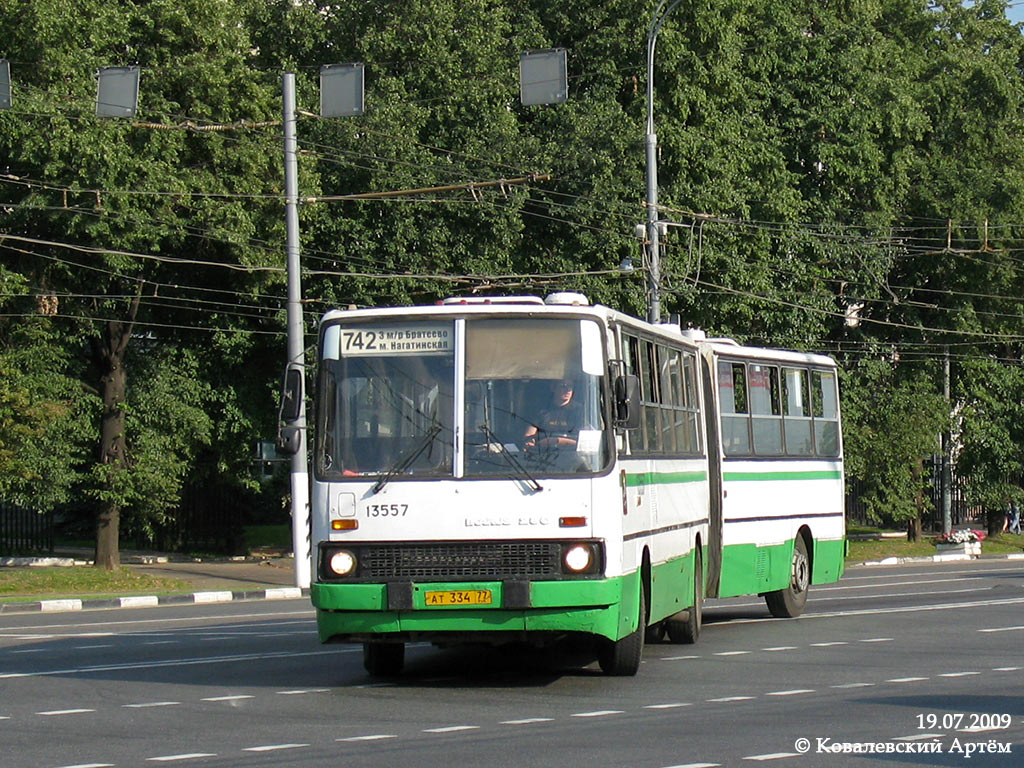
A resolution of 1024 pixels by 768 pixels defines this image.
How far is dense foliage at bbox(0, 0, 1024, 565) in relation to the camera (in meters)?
30.0

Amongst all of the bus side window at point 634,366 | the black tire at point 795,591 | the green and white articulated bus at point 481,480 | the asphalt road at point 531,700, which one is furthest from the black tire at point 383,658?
the black tire at point 795,591

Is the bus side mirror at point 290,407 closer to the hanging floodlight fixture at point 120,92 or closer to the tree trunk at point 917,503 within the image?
the hanging floodlight fixture at point 120,92

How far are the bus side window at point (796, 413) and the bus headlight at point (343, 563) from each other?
27.7 ft

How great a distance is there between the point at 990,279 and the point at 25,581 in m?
26.0

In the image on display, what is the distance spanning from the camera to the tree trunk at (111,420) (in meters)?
32.0

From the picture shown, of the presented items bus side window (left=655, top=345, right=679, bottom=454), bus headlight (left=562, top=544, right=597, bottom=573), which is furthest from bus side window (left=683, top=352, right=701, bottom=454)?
bus headlight (left=562, top=544, right=597, bottom=573)

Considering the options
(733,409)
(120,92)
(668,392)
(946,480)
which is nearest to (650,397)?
(668,392)

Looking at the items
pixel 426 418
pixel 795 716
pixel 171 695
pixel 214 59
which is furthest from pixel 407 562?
pixel 214 59

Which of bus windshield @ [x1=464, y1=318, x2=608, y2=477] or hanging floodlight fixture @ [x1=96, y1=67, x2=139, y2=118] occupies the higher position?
hanging floodlight fixture @ [x1=96, y1=67, x2=139, y2=118]

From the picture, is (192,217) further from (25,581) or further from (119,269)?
(25,581)

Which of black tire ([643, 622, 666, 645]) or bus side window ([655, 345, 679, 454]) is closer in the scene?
bus side window ([655, 345, 679, 454])

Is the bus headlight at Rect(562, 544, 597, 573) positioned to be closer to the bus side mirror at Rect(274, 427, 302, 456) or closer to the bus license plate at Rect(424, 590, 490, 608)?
the bus license plate at Rect(424, 590, 490, 608)

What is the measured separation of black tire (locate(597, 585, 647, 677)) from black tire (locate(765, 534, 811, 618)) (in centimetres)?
603

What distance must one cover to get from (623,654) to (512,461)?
1.99 meters
